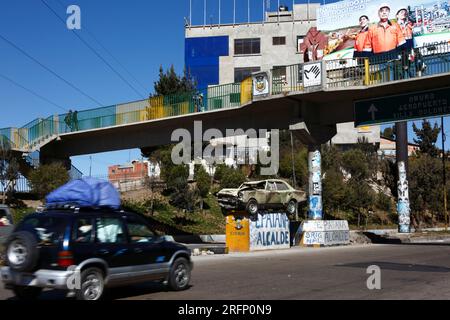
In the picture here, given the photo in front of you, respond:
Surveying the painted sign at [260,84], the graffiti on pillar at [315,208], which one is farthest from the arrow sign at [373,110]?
the graffiti on pillar at [315,208]

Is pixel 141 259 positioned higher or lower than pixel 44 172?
lower

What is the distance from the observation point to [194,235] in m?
36.9

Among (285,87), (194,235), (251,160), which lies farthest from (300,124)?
(251,160)

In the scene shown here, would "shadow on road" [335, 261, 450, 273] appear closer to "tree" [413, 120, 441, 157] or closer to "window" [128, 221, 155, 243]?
"window" [128, 221, 155, 243]

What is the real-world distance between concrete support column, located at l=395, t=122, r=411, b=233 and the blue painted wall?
3448 cm

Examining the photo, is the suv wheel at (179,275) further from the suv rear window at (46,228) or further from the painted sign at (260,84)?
the painted sign at (260,84)

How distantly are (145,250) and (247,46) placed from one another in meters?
65.0

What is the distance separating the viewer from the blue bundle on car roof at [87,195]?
10797 mm

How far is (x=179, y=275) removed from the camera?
11.6 meters

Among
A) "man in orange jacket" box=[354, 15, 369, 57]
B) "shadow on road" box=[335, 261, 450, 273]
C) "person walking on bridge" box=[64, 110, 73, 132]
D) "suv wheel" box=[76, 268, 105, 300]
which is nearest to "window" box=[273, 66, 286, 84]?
"man in orange jacket" box=[354, 15, 369, 57]

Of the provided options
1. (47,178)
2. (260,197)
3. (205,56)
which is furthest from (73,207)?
(205,56)

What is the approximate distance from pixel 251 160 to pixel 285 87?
29248 millimetres

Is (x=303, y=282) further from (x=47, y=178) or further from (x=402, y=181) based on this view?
(x=402, y=181)

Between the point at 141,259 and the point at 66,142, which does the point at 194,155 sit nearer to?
the point at 66,142
